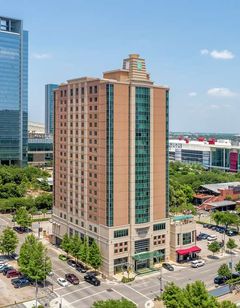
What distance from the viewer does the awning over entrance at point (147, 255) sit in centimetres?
7338

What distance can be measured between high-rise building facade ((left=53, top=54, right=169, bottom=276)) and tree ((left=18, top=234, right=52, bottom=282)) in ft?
37.9

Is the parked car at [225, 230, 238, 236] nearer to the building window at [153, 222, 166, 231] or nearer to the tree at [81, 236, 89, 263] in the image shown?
the building window at [153, 222, 166, 231]

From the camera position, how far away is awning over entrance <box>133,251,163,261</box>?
7338cm

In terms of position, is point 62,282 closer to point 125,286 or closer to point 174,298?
point 125,286

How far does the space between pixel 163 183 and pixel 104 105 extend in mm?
19654

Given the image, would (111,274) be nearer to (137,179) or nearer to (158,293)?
(158,293)

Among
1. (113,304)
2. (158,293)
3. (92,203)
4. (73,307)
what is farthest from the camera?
(92,203)

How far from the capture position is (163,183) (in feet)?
261

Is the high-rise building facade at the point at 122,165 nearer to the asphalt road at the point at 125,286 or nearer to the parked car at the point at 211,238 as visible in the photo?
the asphalt road at the point at 125,286

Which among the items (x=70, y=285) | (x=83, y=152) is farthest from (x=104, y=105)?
(x=70, y=285)

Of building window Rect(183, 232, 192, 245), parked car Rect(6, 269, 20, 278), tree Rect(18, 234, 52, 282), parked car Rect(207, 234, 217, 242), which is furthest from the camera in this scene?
parked car Rect(207, 234, 217, 242)

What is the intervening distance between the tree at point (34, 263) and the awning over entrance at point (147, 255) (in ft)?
53.4

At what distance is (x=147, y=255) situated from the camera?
75000mm

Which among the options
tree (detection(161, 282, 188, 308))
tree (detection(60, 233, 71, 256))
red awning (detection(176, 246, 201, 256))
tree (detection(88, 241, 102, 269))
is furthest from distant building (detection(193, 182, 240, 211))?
tree (detection(161, 282, 188, 308))
